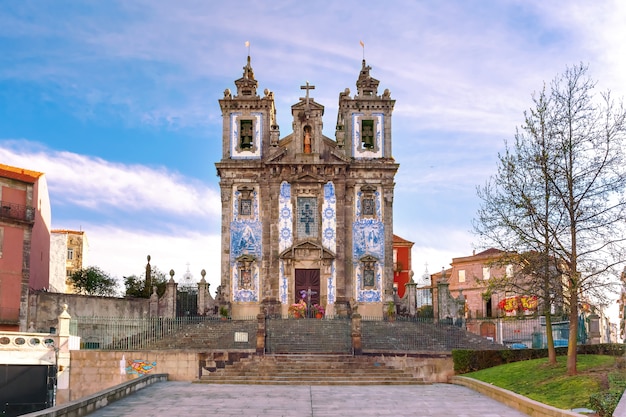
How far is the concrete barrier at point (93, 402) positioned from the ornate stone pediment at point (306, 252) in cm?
1697

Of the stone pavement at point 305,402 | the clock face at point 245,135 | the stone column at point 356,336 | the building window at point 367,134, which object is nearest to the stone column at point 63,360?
the stone pavement at point 305,402

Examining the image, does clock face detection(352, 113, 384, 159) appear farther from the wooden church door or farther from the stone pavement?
the stone pavement

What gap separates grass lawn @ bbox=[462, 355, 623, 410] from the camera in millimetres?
15438

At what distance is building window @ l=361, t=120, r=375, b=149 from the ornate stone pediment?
22.6 ft

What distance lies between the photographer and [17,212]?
123ft

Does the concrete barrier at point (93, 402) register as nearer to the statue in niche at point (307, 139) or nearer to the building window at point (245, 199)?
the building window at point (245, 199)

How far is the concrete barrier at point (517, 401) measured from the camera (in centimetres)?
1368

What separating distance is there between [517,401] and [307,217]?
81.4 ft

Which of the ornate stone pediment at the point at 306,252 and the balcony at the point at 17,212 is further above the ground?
the balcony at the point at 17,212

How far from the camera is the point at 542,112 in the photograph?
20.3 meters

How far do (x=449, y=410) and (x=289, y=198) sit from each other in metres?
24.8

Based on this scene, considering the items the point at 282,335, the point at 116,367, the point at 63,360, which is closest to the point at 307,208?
the point at 282,335

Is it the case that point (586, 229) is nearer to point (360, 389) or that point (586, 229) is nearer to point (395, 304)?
point (360, 389)

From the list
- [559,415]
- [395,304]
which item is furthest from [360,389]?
[395,304]
